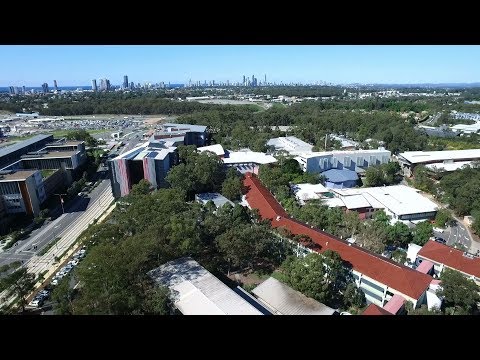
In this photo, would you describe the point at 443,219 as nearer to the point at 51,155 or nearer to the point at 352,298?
the point at 352,298

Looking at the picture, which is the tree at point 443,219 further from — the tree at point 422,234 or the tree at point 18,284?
the tree at point 18,284

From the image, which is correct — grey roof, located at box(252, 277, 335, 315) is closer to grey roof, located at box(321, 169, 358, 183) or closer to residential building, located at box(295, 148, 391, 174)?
grey roof, located at box(321, 169, 358, 183)

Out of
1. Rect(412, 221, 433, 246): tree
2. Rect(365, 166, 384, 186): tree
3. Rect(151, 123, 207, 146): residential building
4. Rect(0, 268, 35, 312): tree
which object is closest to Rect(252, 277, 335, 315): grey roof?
Rect(412, 221, 433, 246): tree

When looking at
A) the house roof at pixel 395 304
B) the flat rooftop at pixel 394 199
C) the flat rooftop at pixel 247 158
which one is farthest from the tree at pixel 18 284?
the flat rooftop at pixel 247 158

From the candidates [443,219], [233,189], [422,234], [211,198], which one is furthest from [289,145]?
[422,234]
